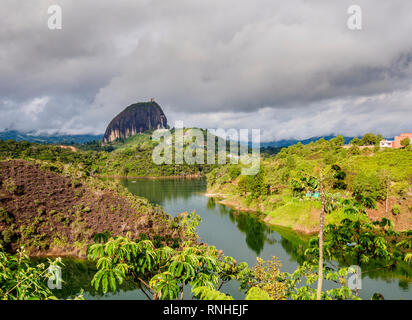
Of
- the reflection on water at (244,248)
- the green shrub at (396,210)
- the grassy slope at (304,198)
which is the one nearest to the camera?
the reflection on water at (244,248)

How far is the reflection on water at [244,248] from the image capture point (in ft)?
60.5

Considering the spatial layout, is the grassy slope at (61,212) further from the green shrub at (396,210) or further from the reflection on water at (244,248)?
the green shrub at (396,210)

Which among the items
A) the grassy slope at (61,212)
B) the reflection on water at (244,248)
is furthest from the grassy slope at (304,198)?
the grassy slope at (61,212)

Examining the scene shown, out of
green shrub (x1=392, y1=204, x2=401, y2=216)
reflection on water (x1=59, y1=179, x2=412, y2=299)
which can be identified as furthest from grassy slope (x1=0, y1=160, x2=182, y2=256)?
green shrub (x1=392, y1=204, x2=401, y2=216)

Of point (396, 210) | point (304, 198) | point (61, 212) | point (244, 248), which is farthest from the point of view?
point (304, 198)

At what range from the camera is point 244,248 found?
28297 millimetres

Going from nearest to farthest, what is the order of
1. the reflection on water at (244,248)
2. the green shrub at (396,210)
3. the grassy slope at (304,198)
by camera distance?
the reflection on water at (244,248) → the green shrub at (396,210) → the grassy slope at (304,198)

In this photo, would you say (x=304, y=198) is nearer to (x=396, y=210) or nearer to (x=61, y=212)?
(x=396, y=210)

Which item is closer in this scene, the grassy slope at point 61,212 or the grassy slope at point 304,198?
the grassy slope at point 61,212

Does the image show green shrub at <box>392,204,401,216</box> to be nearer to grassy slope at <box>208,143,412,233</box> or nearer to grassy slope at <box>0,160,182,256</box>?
grassy slope at <box>208,143,412,233</box>

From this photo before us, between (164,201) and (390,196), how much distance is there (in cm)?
4213

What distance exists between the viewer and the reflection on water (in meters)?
18.5

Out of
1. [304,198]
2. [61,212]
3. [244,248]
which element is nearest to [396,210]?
[304,198]
